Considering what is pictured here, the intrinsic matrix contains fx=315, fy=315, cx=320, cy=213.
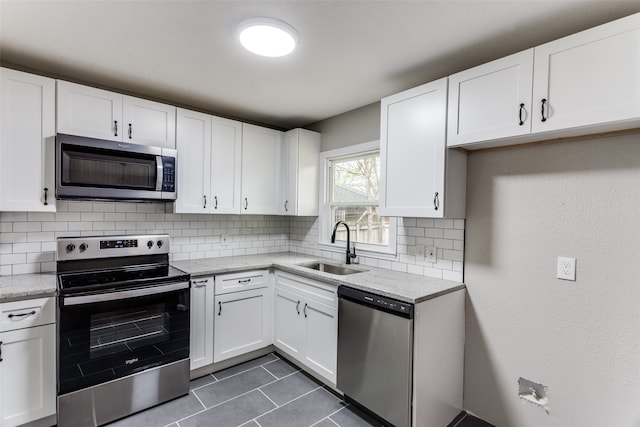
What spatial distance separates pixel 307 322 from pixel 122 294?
1383 millimetres

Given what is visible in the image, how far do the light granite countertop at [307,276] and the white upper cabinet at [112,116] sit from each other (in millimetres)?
1071

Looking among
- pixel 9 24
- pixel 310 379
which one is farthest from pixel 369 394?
pixel 9 24

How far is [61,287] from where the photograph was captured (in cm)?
198

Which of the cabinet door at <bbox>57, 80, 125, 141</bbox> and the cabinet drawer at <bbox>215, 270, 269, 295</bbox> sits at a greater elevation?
the cabinet door at <bbox>57, 80, 125, 141</bbox>

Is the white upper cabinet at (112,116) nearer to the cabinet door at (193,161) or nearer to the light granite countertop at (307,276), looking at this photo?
the cabinet door at (193,161)

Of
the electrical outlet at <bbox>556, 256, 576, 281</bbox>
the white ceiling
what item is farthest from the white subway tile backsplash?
the white ceiling

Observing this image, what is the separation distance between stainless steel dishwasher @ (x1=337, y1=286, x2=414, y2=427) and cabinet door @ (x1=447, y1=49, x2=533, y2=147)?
3.68 ft

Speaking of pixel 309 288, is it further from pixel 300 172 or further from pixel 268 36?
pixel 268 36

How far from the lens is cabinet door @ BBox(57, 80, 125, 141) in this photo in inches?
88.1

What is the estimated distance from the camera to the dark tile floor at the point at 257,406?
6.91 feet

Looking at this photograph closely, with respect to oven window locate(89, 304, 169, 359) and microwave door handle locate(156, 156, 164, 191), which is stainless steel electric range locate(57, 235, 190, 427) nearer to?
oven window locate(89, 304, 169, 359)

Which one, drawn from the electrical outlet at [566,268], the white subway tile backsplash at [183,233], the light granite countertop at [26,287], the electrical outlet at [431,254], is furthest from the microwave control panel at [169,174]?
the electrical outlet at [566,268]

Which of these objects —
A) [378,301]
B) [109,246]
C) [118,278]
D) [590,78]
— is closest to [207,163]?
[109,246]

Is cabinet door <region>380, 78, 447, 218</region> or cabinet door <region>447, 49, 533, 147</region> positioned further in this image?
cabinet door <region>380, 78, 447, 218</region>
